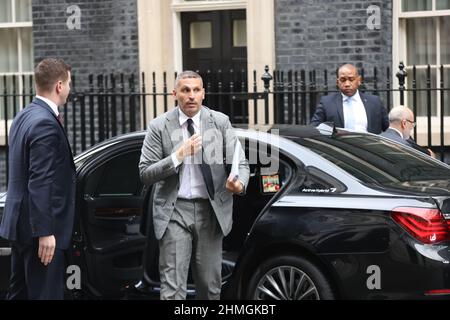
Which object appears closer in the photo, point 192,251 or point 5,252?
point 192,251

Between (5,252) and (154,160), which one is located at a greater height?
(154,160)

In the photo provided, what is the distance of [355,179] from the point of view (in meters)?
6.77

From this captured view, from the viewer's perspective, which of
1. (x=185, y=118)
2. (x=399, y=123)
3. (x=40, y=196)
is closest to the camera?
(x=40, y=196)

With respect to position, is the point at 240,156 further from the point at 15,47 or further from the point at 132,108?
the point at 15,47

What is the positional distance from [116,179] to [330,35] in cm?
522

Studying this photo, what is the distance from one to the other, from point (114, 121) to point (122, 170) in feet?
14.3

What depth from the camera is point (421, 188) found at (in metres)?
6.72

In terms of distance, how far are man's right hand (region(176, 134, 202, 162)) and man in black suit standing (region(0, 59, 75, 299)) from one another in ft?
2.29

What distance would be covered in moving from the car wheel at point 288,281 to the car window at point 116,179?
1.47 meters

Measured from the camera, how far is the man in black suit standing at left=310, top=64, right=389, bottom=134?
31.7 ft

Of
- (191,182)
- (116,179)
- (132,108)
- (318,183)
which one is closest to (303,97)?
(132,108)

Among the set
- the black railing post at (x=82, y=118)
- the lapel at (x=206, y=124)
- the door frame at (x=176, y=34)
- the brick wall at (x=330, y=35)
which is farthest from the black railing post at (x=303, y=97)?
the lapel at (x=206, y=124)

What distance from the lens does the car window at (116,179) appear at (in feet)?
25.5
